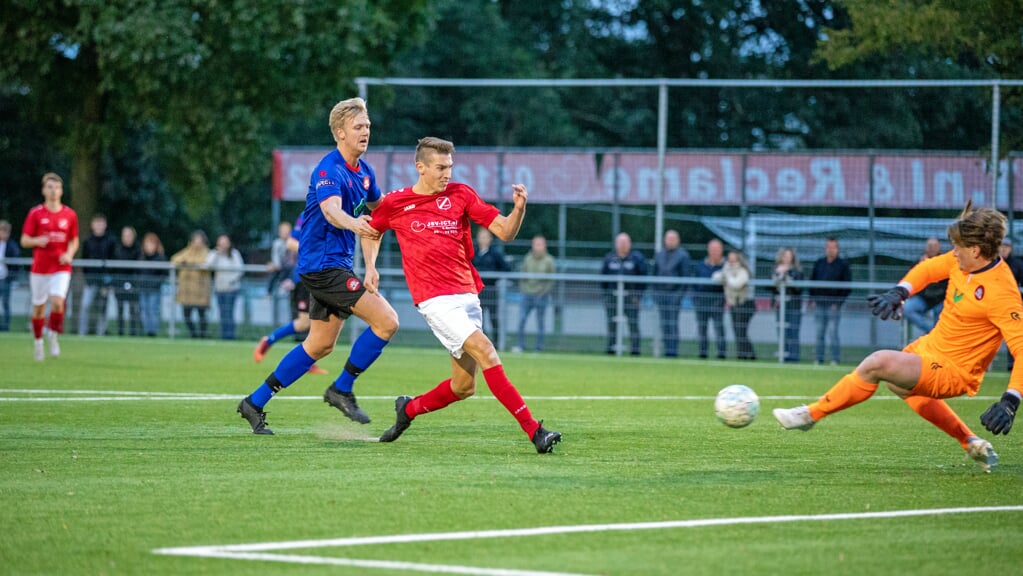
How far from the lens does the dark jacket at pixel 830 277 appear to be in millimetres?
19828

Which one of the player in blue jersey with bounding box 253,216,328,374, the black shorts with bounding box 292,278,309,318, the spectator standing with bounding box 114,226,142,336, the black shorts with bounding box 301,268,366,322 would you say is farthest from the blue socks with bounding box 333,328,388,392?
the spectator standing with bounding box 114,226,142,336

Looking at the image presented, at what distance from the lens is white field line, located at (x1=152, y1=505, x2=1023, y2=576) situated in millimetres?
5352

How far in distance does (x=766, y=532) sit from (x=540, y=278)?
15.3 meters

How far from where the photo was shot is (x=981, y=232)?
26.1 feet

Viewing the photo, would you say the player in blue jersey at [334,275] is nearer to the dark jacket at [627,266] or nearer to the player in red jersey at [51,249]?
the player in red jersey at [51,249]

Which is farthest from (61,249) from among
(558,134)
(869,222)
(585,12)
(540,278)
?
(585,12)

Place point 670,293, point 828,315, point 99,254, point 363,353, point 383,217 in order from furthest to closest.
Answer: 1. point 99,254
2. point 670,293
3. point 828,315
4. point 363,353
5. point 383,217

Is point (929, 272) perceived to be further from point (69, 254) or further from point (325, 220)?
point (69, 254)

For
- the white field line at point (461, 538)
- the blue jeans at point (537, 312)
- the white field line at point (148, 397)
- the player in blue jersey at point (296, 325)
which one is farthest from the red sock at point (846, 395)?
the blue jeans at point (537, 312)

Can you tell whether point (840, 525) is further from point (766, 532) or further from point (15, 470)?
point (15, 470)

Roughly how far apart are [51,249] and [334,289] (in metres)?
9.03

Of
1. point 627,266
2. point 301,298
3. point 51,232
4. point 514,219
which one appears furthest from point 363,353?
point 627,266

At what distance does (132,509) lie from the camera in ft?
21.5

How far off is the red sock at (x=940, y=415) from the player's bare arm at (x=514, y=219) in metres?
2.52
